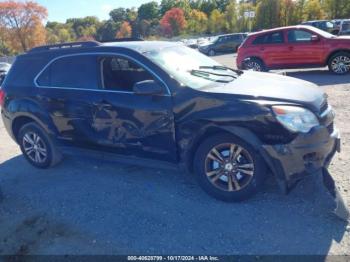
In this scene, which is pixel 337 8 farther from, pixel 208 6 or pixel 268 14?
pixel 208 6

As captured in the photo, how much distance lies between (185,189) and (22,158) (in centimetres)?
325

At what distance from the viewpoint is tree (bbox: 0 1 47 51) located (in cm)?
7119

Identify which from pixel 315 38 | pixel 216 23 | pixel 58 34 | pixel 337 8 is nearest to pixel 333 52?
pixel 315 38

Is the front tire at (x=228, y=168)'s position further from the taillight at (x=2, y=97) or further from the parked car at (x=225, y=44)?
the parked car at (x=225, y=44)

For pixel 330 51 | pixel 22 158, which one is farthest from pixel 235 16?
pixel 22 158

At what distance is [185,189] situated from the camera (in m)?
4.27

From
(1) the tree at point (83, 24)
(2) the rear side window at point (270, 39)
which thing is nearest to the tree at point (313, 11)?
(2) the rear side window at point (270, 39)

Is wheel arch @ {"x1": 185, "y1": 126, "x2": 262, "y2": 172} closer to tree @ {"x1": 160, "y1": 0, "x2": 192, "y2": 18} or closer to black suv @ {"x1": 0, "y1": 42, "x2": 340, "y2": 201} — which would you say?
black suv @ {"x1": 0, "y1": 42, "x2": 340, "y2": 201}

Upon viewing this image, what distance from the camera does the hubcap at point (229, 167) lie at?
369cm

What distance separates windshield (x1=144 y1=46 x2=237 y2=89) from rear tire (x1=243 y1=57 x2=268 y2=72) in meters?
7.50

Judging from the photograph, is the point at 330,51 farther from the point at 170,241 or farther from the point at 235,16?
the point at 235,16

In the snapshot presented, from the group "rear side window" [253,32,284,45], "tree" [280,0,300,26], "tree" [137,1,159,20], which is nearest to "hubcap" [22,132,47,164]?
"rear side window" [253,32,284,45]

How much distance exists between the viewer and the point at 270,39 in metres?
11.6

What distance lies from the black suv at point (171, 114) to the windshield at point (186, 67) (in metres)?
0.02
